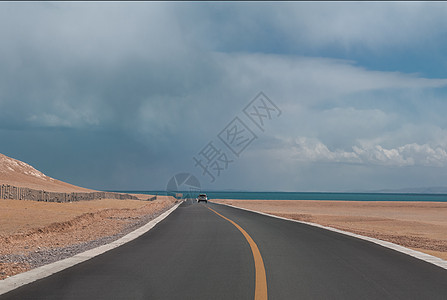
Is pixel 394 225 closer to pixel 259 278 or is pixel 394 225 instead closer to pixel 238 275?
pixel 238 275

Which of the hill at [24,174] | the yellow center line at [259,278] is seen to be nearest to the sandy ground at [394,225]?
the yellow center line at [259,278]

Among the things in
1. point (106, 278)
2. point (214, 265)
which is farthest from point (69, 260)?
point (214, 265)

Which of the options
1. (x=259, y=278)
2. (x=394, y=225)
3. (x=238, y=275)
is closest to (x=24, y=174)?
(x=394, y=225)

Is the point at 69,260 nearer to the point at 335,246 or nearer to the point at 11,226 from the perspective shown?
the point at 335,246

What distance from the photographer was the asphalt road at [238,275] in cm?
706

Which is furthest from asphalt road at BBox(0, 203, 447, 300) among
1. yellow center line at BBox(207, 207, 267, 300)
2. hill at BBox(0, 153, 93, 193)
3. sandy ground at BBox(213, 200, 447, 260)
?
hill at BBox(0, 153, 93, 193)

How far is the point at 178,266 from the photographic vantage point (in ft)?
31.2

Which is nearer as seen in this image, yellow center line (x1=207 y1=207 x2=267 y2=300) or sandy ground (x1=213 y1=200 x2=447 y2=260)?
yellow center line (x1=207 y1=207 x2=267 y2=300)

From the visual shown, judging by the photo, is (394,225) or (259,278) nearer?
(259,278)

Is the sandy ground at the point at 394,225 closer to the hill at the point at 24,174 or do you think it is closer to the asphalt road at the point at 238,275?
the asphalt road at the point at 238,275

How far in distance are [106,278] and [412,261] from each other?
728 cm

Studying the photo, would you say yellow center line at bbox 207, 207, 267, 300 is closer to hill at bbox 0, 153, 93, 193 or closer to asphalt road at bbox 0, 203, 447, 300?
asphalt road at bbox 0, 203, 447, 300

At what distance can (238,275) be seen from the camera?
851cm

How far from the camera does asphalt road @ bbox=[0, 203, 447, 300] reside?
7059 millimetres
